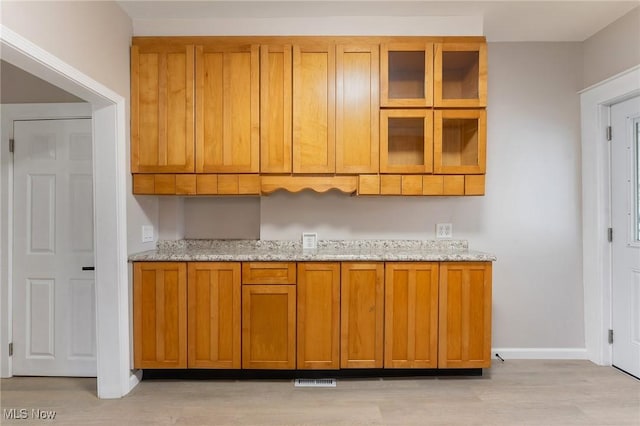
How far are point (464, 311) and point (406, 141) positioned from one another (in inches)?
49.9

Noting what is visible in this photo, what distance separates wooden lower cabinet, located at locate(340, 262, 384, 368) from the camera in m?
2.38

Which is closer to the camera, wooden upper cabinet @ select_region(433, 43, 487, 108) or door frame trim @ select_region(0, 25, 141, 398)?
door frame trim @ select_region(0, 25, 141, 398)

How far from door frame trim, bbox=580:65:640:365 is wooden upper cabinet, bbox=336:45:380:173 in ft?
5.91

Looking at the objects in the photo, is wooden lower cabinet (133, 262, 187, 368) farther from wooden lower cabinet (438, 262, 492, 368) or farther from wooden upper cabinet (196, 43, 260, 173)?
wooden lower cabinet (438, 262, 492, 368)

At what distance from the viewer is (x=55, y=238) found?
2.54 m

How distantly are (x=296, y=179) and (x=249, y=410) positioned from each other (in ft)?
5.03

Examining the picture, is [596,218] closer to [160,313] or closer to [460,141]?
[460,141]

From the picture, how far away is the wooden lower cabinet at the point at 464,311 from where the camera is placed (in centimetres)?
237

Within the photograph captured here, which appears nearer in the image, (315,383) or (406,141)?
(315,383)

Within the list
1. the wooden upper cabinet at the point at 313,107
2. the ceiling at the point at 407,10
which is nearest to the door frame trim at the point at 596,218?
the ceiling at the point at 407,10

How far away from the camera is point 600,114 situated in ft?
9.02

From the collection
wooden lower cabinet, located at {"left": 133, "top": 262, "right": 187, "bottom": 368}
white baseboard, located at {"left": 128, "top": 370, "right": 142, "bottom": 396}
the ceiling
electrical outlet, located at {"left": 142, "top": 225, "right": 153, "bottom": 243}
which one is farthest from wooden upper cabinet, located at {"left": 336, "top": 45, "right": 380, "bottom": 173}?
white baseboard, located at {"left": 128, "top": 370, "right": 142, "bottom": 396}

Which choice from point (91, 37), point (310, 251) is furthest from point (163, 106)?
point (310, 251)

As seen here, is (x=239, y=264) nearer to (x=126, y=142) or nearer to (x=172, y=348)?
(x=172, y=348)
